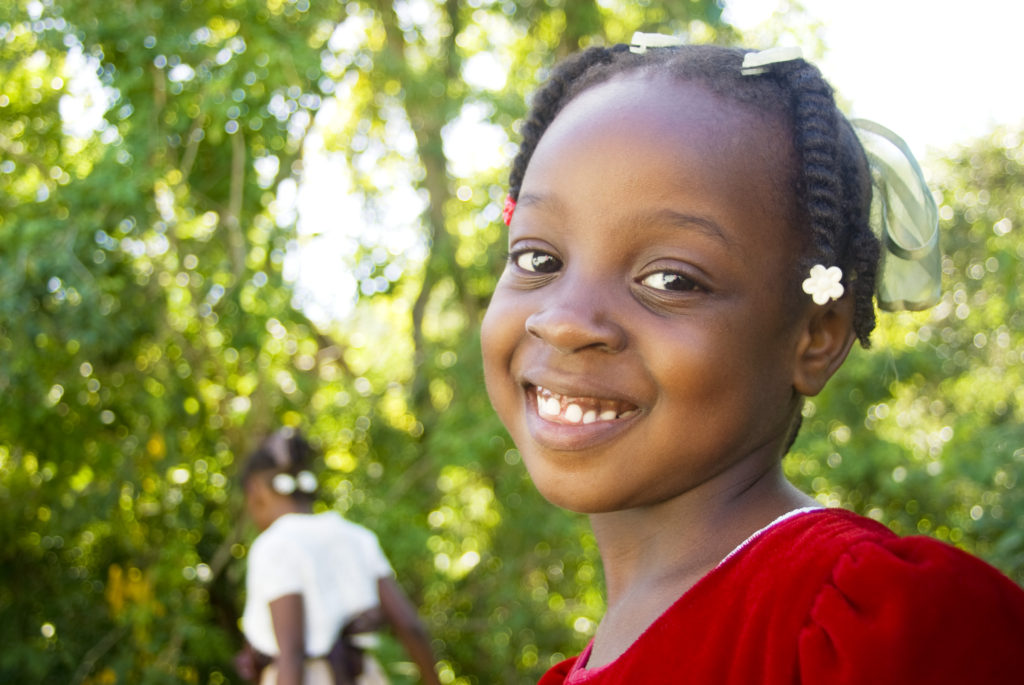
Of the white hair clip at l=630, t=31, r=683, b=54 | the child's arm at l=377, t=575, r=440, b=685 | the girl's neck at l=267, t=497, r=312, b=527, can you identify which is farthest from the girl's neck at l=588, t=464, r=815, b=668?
the girl's neck at l=267, t=497, r=312, b=527

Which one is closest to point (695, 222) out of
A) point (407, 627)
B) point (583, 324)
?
point (583, 324)

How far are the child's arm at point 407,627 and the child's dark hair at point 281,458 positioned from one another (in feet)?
1.45

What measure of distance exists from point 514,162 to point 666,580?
63 centimetres

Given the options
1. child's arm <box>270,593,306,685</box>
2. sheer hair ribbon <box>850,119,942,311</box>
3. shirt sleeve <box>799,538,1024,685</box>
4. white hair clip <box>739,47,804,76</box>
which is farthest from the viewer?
child's arm <box>270,593,306,685</box>

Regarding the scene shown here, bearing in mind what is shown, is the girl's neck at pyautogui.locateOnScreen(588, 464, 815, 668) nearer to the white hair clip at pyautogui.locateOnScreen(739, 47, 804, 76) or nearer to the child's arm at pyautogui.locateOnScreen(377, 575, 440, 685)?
the white hair clip at pyautogui.locateOnScreen(739, 47, 804, 76)

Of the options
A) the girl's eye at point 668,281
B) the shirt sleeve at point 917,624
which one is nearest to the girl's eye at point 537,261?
the girl's eye at point 668,281

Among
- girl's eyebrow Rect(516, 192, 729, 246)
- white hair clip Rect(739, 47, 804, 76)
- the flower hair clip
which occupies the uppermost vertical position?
white hair clip Rect(739, 47, 804, 76)

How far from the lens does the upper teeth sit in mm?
1139

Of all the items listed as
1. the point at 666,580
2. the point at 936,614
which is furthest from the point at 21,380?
the point at 936,614

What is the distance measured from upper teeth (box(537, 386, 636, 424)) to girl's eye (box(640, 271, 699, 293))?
5.0 inches

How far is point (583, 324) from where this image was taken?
A: 1.09 meters

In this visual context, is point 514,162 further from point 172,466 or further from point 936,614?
point 172,466

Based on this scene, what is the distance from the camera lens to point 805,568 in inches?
36.6

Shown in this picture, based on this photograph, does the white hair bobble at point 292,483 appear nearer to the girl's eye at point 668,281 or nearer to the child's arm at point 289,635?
the child's arm at point 289,635
